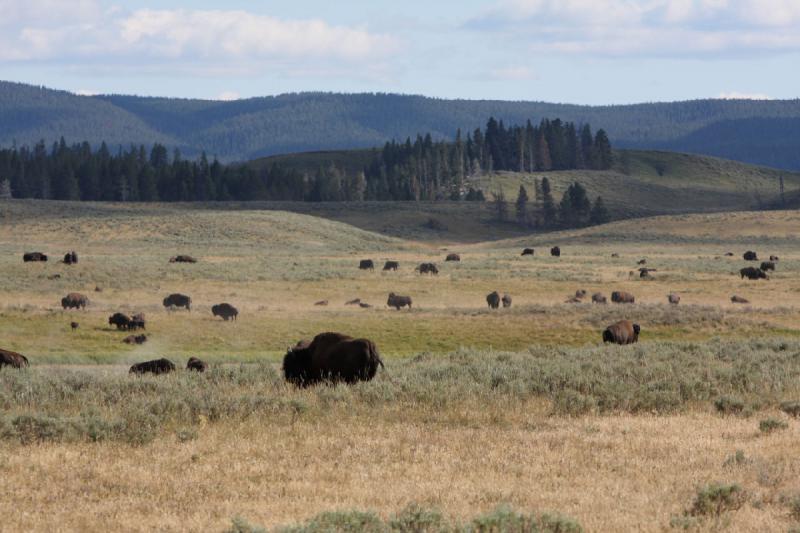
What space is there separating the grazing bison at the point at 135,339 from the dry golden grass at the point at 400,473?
18.9 m

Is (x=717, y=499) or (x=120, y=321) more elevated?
(x=717, y=499)

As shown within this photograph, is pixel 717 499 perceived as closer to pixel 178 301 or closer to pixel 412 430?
pixel 412 430

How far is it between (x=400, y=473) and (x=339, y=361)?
6242mm

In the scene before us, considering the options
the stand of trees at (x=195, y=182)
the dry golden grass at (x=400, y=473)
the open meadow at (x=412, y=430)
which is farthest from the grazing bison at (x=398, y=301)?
the stand of trees at (x=195, y=182)

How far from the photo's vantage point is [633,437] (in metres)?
13.5

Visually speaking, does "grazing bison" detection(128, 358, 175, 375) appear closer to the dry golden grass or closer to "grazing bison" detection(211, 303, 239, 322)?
the dry golden grass

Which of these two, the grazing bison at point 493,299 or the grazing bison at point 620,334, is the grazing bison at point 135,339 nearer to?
the grazing bison at point 620,334

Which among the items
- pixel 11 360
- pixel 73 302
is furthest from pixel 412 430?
pixel 73 302

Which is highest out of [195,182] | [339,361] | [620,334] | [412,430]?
[195,182]

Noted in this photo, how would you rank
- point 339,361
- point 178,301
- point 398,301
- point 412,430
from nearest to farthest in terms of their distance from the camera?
point 412,430
point 339,361
point 178,301
point 398,301

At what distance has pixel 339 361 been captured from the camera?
57.7 ft

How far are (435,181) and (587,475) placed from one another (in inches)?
6779

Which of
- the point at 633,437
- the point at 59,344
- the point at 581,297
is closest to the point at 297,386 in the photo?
the point at 633,437

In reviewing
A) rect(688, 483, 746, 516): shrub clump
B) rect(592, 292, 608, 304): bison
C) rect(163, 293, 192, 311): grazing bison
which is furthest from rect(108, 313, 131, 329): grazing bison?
rect(688, 483, 746, 516): shrub clump
